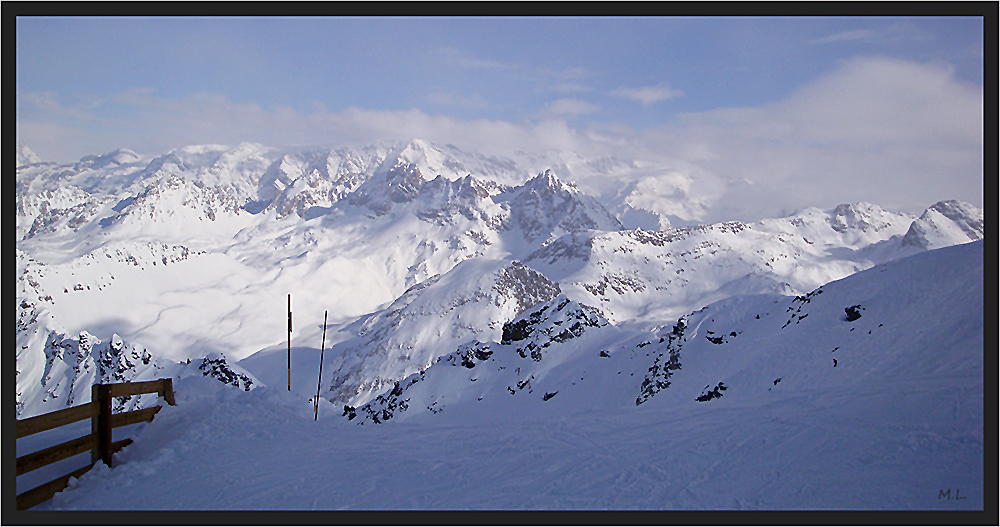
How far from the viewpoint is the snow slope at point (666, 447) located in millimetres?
10242

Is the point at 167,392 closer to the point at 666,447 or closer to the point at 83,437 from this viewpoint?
the point at 83,437

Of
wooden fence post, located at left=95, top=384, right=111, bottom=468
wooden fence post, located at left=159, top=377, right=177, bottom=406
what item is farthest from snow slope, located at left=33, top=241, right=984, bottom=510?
wooden fence post, located at left=95, top=384, right=111, bottom=468

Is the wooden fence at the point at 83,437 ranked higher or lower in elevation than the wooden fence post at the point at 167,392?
higher

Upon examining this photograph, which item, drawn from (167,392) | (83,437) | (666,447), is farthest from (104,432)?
(666,447)

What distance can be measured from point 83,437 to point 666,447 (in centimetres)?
1171

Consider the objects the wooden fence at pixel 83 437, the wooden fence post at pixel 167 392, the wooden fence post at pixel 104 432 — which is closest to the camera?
the wooden fence at pixel 83 437

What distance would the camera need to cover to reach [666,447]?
13.3m

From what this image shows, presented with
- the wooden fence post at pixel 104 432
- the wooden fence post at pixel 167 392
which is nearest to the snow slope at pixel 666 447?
the wooden fence post at pixel 167 392

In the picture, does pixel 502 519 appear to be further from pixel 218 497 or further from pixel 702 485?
pixel 218 497

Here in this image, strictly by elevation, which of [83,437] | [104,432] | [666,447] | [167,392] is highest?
[83,437]

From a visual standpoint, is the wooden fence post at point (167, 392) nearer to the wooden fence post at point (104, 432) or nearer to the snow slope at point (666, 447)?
the snow slope at point (666, 447)

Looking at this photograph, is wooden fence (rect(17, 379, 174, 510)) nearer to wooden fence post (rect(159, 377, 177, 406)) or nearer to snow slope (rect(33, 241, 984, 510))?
snow slope (rect(33, 241, 984, 510))

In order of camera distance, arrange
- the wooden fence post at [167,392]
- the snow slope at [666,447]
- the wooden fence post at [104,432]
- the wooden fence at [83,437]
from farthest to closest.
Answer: the wooden fence post at [167,392], the wooden fence post at [104,432], the snow slope at [666,447], the wooden fence at [83,437]

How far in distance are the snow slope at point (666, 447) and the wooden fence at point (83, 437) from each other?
283 mm
